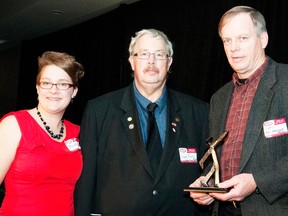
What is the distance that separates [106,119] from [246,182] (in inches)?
36.9

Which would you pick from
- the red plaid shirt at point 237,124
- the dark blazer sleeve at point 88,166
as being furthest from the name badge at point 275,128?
the dark blazer sleeve at point 88,166

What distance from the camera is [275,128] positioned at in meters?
2.02

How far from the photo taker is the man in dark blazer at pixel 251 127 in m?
1.94

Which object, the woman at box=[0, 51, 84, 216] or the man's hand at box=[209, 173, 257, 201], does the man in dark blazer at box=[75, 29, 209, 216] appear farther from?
the man's hand at box=[209, 173, 257, 201]

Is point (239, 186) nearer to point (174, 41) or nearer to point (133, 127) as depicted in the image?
point (133, 127)

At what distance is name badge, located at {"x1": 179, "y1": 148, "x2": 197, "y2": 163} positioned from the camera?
2.43 meters

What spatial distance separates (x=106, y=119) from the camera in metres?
2.47

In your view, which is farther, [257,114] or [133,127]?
[133,127]

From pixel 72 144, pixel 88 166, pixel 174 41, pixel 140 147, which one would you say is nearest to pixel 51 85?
Result: pixel 72 144

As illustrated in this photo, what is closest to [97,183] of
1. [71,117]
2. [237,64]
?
[237,64]

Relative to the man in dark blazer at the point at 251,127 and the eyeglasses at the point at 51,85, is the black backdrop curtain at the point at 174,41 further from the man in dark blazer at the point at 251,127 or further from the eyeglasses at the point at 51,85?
the eyeglasses at the point at 51,85

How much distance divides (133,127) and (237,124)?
60 centimetres

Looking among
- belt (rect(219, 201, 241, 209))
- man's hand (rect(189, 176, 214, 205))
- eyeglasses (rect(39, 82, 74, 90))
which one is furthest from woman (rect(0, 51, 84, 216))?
belt (rect(219, 201, 241, 209))

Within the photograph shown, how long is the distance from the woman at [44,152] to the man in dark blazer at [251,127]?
2.89 feet
